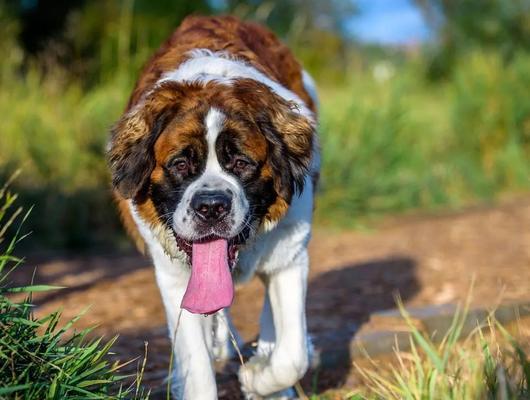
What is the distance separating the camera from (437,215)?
10.9m

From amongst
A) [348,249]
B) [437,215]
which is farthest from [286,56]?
[437,215]

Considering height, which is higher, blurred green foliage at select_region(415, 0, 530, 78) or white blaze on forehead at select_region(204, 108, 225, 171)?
white blaze on forehead at select_region(204, 108, 225, 171)

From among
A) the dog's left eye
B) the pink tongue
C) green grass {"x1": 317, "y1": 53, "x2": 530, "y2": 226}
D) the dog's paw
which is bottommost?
green grass {"x1": 317, "y1": 53, "x2": 530, "y2": 226}

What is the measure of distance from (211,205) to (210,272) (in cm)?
31

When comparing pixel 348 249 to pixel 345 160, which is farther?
pixel 345 160

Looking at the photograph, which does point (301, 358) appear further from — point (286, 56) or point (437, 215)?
point (437, 215)

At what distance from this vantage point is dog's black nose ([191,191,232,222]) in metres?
3.85

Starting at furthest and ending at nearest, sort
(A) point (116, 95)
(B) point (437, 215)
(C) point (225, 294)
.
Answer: (B) point (437, 215) < (A) point (116, 95) < (C) point (225, 294)

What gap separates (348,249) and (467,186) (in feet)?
12.1

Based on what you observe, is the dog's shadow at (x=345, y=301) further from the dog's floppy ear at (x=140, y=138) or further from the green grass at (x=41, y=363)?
the green grass at (x=41, y=363)

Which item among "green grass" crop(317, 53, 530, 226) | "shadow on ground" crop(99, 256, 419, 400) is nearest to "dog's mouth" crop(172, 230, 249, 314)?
"shadow on ground" crop(99, 256, 419, 400)

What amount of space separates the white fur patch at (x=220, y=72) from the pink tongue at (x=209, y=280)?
803 millimetres

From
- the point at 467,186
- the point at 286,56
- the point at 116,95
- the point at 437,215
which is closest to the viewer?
the point at 286,56

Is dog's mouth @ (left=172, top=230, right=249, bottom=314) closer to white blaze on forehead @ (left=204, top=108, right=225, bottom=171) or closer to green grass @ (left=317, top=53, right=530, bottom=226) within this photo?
white blaze on forehead @ (left=204, top=108, right=225, bottom=171)
